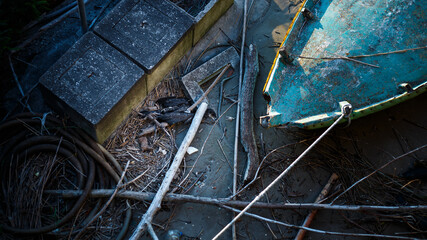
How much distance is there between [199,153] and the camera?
482cm

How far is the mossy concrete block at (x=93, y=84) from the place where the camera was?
165 inches

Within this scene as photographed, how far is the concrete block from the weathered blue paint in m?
1.37

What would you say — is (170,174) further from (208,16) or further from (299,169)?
(208,16)

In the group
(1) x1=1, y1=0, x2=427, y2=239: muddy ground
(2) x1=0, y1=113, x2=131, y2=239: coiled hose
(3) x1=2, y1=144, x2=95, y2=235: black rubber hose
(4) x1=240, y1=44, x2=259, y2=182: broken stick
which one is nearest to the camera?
(3) x1=2, y1=144, x2=95, y2=235: black rubber hose

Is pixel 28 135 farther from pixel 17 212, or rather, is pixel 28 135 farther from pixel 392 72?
pixel 392 72

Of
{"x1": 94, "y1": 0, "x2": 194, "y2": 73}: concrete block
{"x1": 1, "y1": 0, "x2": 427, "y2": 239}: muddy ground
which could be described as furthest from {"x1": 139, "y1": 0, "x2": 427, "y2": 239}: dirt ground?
{"x1": 94, "y1": 0, "x2": 194, "y2": 73}: concrete block

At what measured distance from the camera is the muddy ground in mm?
4438

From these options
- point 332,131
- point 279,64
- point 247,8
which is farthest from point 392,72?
point 247,8

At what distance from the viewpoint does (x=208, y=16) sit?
5.38 meters

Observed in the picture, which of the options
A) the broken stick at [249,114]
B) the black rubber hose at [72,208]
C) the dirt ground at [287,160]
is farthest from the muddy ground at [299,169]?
the black rubber hose at [72,208]

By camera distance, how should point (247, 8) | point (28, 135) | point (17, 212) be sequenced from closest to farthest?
1. point (17, 212)
2. point (28, 135)
3. point (247, 8)

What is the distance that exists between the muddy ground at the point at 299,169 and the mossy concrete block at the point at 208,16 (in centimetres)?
20

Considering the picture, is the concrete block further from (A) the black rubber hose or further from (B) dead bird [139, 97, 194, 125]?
(A) the black rubber hose

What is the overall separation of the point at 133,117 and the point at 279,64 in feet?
6.54
